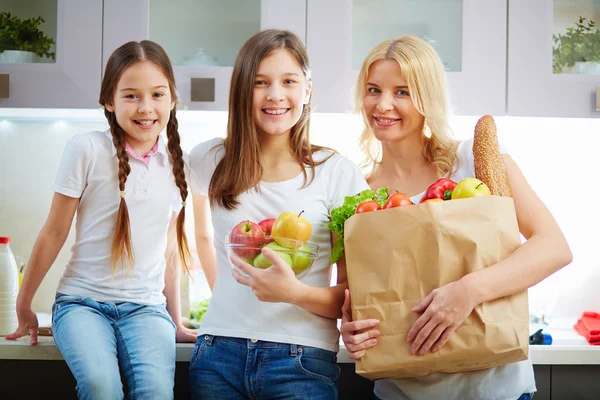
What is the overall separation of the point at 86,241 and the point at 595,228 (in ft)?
5.30

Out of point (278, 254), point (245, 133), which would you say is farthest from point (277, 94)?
point (278, 254)

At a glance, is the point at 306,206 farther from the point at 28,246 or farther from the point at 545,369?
the point at 28,246

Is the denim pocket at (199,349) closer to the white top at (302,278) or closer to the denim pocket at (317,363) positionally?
the white top at (302,278)

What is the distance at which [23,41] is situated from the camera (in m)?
1.87

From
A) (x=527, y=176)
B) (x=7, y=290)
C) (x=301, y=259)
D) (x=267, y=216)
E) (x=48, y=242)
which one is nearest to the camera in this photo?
(x=301, y=259)

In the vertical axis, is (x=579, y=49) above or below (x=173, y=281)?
above

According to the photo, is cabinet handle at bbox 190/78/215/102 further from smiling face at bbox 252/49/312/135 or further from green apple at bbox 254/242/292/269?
green apple at bbox 254/242/292/269

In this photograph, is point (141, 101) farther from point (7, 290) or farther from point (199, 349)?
point (7, 290)

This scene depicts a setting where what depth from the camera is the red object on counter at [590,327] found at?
174cm

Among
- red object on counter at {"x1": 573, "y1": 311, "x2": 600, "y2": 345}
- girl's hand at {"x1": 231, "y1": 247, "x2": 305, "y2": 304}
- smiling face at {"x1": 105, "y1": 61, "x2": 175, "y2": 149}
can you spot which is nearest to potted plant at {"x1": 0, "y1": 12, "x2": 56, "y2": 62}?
smiling face at {"x1": 105, "y1": 61, "x2": 175, "y2": 149}

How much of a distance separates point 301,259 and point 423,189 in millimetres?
403

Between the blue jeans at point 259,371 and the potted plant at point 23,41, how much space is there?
1018mm

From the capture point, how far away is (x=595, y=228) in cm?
224

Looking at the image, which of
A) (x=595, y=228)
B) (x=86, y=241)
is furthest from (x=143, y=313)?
(x=595, y=228)
